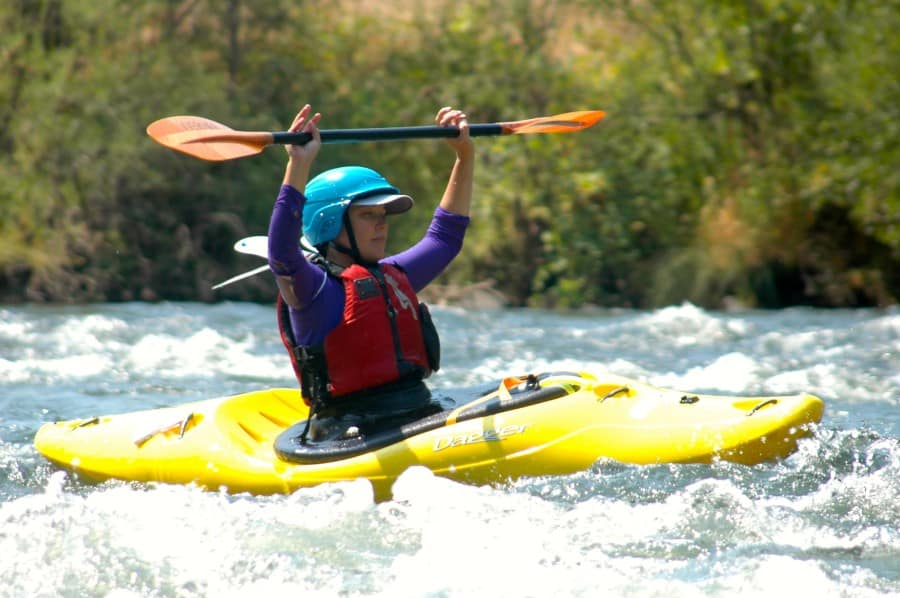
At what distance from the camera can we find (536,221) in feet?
44.4

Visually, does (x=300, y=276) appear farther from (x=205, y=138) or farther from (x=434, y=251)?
(x=434, y=251)

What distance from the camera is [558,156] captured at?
43.8 ft

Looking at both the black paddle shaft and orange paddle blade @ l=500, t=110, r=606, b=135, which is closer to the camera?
the black paddle shaft

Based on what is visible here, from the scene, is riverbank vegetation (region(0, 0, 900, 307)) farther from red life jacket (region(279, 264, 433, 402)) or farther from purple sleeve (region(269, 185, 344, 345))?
purple sleeve (region(269, 185, 344, 345))

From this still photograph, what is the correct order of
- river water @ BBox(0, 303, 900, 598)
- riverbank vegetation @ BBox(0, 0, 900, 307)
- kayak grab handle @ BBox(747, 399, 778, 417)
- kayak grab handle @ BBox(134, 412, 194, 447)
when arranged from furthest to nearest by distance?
riverbank vegetation @ BBox(0, 0, 900, 307) < kayak grab handle @ BBox(134, 412, 194, 447) < kayak grab handle @ BBox(747, 399, 778, 417) < river water @ BBox(0, 303, 900, 598)

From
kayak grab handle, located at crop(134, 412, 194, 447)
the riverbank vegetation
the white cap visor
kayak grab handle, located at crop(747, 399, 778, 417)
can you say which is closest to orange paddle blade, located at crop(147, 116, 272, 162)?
the white cap visor

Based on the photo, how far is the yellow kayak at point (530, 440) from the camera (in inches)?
152

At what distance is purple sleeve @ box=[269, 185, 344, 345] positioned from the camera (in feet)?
12.6

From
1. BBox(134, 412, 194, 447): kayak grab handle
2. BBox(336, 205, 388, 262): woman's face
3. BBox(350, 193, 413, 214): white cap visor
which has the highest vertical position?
BBox(350, 193, 413, 214): white cap visor

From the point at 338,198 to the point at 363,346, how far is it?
0.50 metres

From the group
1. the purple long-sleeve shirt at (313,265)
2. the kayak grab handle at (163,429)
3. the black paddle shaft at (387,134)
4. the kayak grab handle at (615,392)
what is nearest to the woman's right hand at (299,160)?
the purple long-sleeve shirt at (313,265)

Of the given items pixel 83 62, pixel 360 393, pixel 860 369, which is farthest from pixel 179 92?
pixel 360 393

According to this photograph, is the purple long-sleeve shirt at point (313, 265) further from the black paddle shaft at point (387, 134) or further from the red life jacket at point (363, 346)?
the black paddle shaft at point (387, 134)

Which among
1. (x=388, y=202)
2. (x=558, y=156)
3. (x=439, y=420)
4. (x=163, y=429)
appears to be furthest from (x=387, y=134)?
(x=558, y=156)
